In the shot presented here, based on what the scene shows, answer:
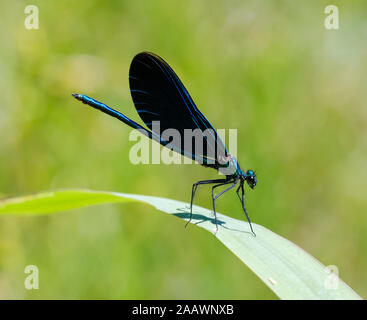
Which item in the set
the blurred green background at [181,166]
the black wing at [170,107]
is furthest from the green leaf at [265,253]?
the blurred green background at [181,166]

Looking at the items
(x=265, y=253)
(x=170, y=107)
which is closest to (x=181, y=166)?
(x=170, y=107)

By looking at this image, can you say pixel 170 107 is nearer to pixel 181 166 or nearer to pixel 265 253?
pixel 265 253

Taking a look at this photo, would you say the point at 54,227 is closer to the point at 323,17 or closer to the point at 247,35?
the point at 247,35

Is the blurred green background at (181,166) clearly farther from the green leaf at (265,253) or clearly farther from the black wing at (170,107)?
the green leaf at (265,253)

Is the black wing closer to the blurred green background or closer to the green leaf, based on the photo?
the green leaf

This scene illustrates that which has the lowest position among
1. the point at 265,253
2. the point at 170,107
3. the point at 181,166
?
the point at 265,253

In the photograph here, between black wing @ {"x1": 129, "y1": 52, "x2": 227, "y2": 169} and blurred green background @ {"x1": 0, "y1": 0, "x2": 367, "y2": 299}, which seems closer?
black wing @ {"x1": 129, "y1": 52, "x2": 227, "y2": 169}

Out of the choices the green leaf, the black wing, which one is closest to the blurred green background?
the black wing
